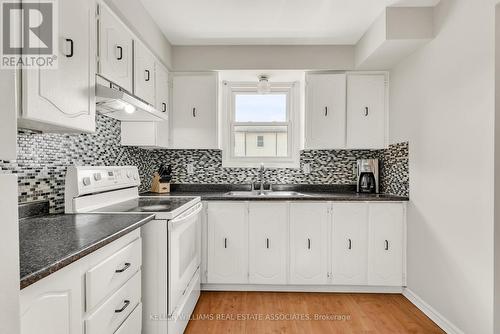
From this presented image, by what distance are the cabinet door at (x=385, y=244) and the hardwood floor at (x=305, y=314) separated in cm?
18

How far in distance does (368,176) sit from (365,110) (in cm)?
68

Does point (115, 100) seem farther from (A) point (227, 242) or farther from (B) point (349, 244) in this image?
(B) point (349, 244)

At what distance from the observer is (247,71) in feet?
10.5

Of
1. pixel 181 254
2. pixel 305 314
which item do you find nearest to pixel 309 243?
pixel 305 314

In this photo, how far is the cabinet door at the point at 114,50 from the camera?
1.84m

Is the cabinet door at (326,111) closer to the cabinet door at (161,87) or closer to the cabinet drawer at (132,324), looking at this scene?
the cabinet door at (161,87)

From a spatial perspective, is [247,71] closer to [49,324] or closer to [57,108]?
[57,108]

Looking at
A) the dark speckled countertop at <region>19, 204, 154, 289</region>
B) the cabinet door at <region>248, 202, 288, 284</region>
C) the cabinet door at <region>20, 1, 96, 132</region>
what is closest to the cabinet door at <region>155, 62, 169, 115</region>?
the cabinet door at <region>20, 1, 96, 132</region>

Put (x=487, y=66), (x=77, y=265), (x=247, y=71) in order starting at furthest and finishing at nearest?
(x=247, y=71) < (x=487, y=66) < (x=77, y=265)

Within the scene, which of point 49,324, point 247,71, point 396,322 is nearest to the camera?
point 49,324

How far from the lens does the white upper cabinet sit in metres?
2.81

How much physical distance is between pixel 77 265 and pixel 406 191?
2677 mm

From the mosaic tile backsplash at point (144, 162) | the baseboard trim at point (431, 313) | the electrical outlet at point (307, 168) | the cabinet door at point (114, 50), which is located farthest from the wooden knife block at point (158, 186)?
the baseboard trim at point (431, 313)

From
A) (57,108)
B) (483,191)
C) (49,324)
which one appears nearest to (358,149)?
(483,191)
